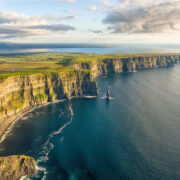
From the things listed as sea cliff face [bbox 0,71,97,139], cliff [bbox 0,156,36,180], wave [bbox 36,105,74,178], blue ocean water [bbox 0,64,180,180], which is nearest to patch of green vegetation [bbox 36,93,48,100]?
sea cliff face [bbox 0,71,97,139]

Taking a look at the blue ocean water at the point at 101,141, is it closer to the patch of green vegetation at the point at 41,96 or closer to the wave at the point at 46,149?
the wave at the point at 46,149

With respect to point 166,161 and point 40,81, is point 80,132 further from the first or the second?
point 40,81

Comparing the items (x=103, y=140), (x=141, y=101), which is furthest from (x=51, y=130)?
(x=141, y=101)

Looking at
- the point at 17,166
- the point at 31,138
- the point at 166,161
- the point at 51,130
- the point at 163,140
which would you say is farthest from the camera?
the point at 51,130

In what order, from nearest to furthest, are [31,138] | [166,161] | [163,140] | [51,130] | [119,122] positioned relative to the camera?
[166,161], [163,140], [31,138], [51,130], [119,122]

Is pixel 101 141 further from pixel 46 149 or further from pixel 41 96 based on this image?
pixel 41 96

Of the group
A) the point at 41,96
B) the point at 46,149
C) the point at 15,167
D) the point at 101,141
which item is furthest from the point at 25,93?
the point at 15,167

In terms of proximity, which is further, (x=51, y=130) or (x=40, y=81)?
(x=40, y=81)

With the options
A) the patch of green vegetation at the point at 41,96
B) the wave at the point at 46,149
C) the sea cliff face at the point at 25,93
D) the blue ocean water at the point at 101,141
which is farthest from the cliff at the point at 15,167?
the patch of green vegetation at the point at 41,96
